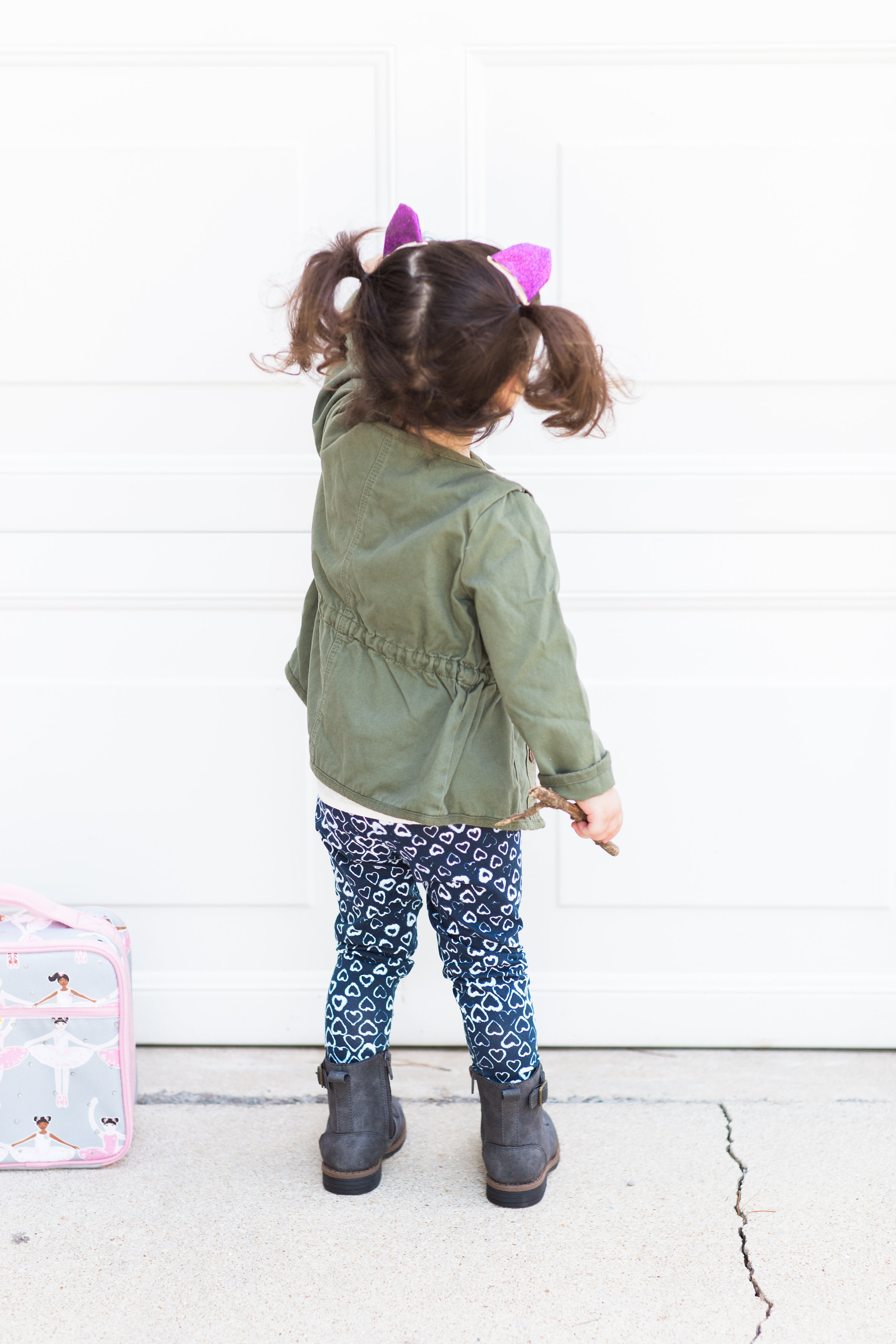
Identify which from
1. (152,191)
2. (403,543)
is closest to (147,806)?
(403,543)

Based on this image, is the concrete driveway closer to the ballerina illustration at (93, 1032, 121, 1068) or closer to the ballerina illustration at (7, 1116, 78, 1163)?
the ballerina illustration at (7, 1116, 78, 1163)

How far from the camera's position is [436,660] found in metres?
1.44

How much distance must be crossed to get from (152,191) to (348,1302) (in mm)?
1688

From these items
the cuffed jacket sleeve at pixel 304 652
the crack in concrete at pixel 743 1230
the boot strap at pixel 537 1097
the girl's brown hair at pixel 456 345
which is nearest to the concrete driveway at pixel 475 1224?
the crack in concrete at pixel 743 1230

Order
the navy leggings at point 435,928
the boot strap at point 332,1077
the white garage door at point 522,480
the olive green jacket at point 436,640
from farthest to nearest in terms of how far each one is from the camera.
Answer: the white garage door at point 522,480 < the boot strap at point 332,1077 < the navy leggings at point 435,928 < the olive green jacket at point 436,640

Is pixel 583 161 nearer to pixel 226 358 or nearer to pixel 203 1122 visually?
pixel 226 358

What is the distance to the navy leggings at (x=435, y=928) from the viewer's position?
1.50m

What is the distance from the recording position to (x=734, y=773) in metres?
1.98

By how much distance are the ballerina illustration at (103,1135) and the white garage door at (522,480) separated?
0.38m

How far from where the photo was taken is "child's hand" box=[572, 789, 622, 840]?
1405mm

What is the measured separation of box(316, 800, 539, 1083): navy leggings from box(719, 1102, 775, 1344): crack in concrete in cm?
35

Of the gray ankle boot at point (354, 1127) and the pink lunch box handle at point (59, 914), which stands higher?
the pink lunch box handle at point (59, 914)

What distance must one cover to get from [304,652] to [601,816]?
514 mm

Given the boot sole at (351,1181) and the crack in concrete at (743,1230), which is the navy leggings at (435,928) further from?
the crack in concrete at (743,1230)
